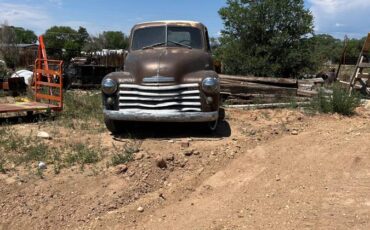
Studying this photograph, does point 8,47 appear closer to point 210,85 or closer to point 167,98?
point 167,98

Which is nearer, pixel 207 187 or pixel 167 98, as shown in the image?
pixel 207 187

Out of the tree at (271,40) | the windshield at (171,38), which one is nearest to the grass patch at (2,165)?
the windshield at (171,38)

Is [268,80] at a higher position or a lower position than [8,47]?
higher

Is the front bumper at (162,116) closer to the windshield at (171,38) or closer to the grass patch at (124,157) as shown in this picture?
the grass patch at (124,157)

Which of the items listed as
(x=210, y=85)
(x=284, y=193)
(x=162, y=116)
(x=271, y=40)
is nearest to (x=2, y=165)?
(x=162, y=116)

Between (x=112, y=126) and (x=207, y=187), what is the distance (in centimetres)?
274

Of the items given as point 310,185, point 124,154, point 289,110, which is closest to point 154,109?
point 124,154

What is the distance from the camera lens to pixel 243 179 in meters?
5.61

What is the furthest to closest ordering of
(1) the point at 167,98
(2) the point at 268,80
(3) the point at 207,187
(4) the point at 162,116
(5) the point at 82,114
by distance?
(2) the point at 268,80, (5) the point at 82,114, (1) the point at 167,98, (4) the point at 162,116, (3) the point at 207,187

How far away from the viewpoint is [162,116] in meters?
7.04

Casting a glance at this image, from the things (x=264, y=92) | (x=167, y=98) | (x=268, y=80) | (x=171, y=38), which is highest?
(x=171, y=38)

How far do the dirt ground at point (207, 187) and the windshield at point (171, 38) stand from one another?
1.88 metres

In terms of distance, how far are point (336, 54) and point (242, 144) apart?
4026cm

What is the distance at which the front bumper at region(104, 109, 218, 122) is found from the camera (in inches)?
278
